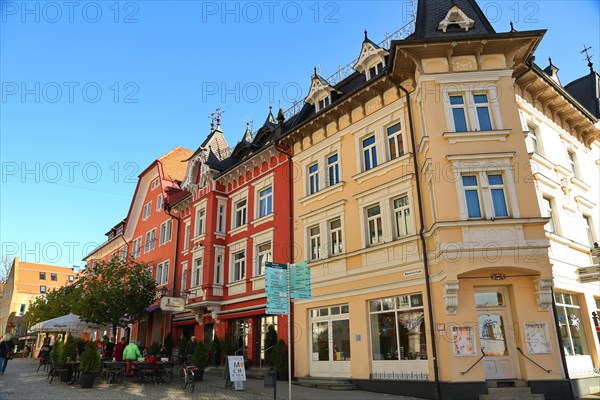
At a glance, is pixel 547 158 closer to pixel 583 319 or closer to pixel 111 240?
pixel 583 319

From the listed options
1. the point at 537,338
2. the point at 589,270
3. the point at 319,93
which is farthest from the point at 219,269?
the point at 589,270

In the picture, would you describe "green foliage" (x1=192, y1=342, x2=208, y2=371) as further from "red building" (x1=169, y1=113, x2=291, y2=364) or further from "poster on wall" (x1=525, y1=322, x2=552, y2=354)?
"poster on wall" (x1=525, y1=322, x2=552, y2=354)

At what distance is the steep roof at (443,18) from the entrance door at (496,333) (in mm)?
8433

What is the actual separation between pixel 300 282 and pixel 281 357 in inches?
297

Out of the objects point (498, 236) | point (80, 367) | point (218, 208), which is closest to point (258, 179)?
point (218, 208)

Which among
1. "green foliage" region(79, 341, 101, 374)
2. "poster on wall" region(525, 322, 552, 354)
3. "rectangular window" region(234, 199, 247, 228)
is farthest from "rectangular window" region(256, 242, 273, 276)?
"poster on wall" region(525, 322, 552, 354)

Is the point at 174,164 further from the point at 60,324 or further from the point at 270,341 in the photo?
the point at 270,341

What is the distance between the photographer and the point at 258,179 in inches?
897

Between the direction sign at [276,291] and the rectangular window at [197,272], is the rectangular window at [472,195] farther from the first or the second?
the rectangular window at [197,272]

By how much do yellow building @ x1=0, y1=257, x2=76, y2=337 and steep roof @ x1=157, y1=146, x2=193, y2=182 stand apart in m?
49.8

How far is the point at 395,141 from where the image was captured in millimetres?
16156

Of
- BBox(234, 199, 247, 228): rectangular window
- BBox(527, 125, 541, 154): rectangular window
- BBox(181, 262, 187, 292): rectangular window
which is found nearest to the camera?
BBox(527, 125, 541, 154): rectangular window

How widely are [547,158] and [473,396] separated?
9.31 meters

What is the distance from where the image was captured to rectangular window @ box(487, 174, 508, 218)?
13156 millimetres
